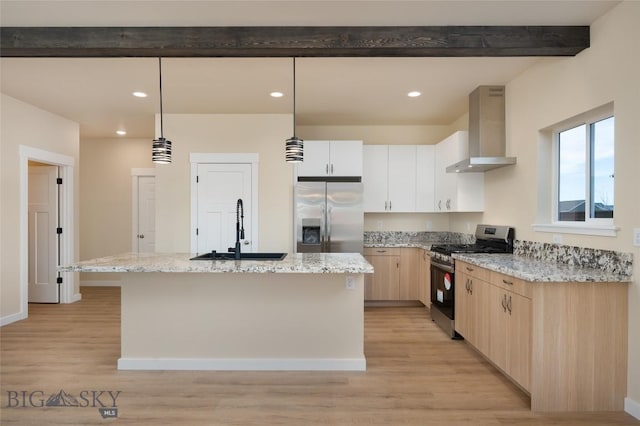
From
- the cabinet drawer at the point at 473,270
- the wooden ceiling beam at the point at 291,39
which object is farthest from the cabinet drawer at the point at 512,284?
the wooden ceiling beam at the point at 291,39

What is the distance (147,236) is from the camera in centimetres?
656

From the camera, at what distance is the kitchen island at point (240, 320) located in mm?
3072

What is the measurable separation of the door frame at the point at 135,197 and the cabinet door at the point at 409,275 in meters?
4.59

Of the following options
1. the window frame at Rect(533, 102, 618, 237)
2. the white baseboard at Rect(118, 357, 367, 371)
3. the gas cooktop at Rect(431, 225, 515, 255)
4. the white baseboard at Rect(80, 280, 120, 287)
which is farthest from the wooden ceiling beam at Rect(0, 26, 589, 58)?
the white baseboard at Rect(80, 280, 120, 287)

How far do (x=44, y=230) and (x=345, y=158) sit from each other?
453 cm

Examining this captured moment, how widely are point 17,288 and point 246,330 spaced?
3.43 m

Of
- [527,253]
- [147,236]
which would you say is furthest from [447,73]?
[147,236]

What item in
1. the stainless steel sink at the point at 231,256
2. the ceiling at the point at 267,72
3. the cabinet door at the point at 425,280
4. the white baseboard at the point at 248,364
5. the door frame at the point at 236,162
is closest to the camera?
the ceiling at the point at 267,72

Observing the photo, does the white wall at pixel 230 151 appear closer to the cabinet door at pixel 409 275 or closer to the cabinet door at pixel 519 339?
the cabinet door at pixel 409 275

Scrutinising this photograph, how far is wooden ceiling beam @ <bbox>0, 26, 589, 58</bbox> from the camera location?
9.12 feet

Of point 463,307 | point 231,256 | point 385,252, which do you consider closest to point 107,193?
point 231,256

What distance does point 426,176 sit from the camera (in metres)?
5.36

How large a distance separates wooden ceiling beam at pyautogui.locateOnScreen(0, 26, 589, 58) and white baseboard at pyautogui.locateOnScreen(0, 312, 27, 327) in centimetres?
319

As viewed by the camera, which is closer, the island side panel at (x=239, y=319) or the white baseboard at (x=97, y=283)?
the island side panel at (x=239, y=319)
